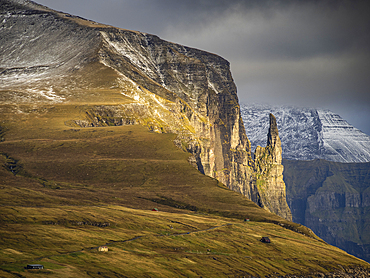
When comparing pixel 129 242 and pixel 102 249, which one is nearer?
pixel 102 249

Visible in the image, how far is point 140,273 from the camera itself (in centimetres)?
10750

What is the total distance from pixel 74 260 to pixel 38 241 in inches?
627

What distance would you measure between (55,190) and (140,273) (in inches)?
3964

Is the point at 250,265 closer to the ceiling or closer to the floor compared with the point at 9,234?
closer to the floor

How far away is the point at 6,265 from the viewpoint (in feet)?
308

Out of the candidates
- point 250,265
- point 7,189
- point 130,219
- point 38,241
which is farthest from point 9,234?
point 250,265

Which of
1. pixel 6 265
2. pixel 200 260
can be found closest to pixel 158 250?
pixel 200 260

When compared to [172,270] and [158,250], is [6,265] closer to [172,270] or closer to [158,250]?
[172,270]

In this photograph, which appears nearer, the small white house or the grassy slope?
the grassy slope

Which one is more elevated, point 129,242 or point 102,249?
point 102,249

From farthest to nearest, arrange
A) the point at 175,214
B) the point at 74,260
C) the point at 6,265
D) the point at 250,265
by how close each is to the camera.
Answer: the point at 175,214, the point at 250,265, the point at 74,260, the point at 6,265

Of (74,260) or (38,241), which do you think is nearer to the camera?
(74,260)

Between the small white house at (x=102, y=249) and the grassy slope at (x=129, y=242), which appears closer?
the grassy slope at (x=129, y=242)

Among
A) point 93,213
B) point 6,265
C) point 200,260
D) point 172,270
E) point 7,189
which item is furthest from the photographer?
point 7,189
